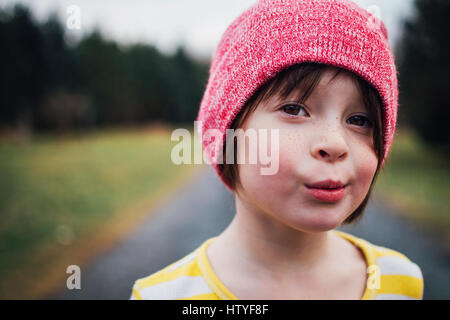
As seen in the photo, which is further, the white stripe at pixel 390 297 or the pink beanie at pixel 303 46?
the white stripe at pixel 390 297

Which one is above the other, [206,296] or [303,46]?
[303,46]

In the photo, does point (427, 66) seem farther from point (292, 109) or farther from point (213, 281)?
point (213, 281)

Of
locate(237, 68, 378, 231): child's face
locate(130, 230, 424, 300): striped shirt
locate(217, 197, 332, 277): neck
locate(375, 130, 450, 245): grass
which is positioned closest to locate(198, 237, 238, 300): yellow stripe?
locate(130, 230, 424, 300): striped shirt

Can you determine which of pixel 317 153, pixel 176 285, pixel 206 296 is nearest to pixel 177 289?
pixel 176 285

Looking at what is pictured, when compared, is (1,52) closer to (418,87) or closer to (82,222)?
(82,222)

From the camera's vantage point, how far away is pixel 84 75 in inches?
994

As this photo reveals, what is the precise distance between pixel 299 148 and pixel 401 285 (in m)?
0.88

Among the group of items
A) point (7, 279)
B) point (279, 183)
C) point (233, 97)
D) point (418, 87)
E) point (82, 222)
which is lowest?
point (7, 279)

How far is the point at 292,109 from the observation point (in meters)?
1.10

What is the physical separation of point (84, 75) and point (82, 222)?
21773mm

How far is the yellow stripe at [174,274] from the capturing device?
53.8 inches

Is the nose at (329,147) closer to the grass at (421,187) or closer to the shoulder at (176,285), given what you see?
the shoulder at (176,285)

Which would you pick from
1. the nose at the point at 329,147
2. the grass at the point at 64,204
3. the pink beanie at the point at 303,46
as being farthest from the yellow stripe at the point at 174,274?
the grass at the point at 64,204
